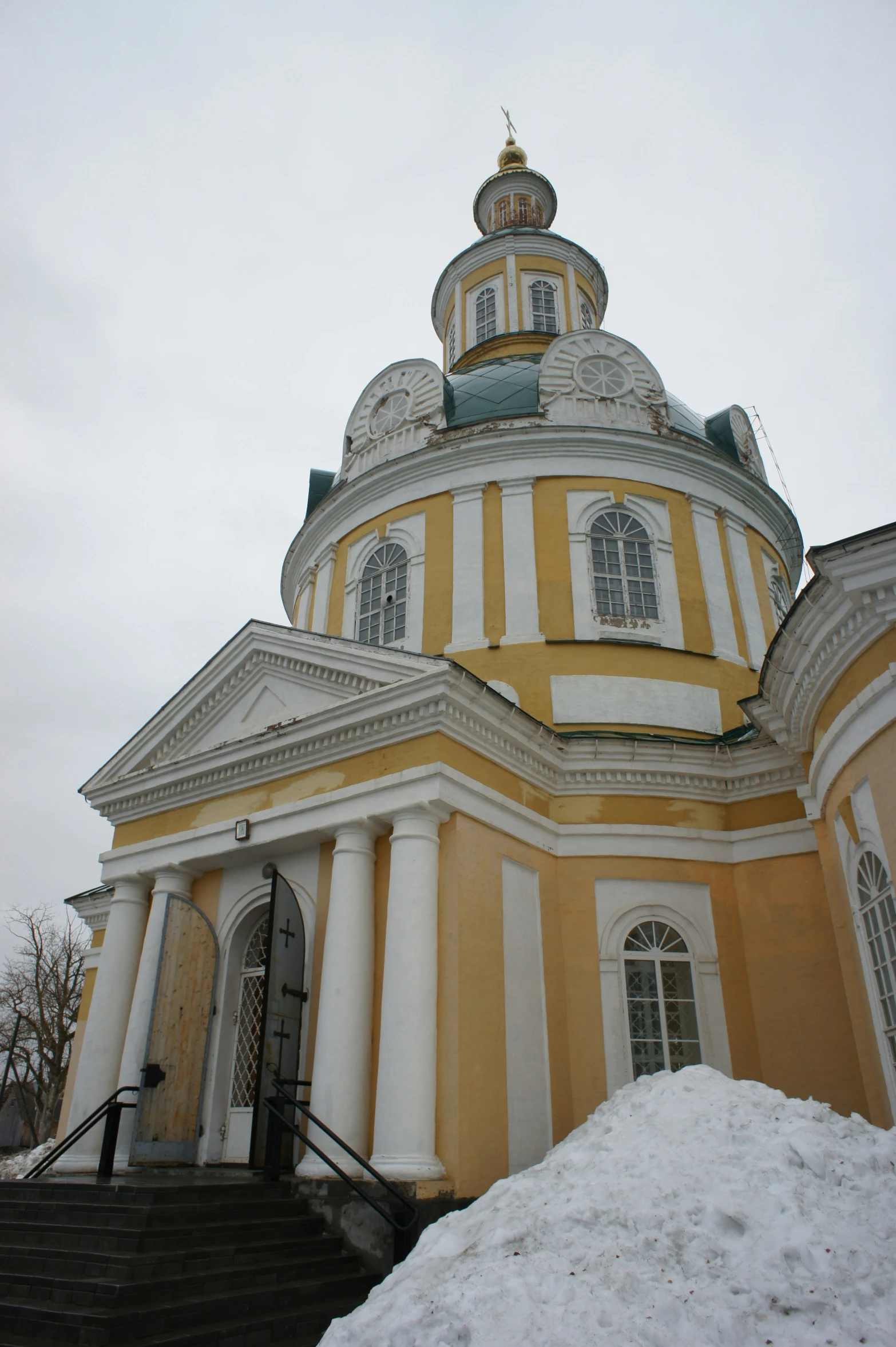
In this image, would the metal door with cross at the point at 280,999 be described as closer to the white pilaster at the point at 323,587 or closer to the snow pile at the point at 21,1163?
the white pilaster at the point at 323,587

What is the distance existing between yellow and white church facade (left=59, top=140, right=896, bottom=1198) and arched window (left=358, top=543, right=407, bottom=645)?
2.0 inches

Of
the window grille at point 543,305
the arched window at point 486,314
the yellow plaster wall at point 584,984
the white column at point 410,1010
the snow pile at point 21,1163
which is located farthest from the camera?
the arched window at point 486,314

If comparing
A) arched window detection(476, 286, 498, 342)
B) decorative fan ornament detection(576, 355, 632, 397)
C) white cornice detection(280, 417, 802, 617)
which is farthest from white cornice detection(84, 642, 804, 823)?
arched window detection(476, 286, 498, 342)

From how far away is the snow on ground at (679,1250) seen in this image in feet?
14.3

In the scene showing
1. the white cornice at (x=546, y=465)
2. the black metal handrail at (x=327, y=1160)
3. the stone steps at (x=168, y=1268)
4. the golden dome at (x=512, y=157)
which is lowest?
the stone steps at (x=168, y=1268)

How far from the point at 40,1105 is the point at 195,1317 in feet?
110

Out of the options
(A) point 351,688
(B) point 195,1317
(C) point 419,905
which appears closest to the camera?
(B) point 195,1317

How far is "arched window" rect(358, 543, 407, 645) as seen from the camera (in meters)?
13.9

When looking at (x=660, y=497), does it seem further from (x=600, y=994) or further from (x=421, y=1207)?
(x=421, y=1207)

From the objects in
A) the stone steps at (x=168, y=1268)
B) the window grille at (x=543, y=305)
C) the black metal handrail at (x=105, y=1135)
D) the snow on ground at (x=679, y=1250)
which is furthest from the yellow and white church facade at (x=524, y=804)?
the window grille at (x=543, y=305)

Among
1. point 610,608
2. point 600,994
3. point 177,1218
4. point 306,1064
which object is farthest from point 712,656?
point 177,1218

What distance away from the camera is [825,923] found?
34.5 feet

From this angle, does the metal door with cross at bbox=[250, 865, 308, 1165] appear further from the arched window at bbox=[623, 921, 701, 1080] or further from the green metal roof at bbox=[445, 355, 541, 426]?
the green metal roof at bbox=[445, 355, 541, 426]

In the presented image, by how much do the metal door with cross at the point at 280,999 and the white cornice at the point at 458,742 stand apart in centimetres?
149
